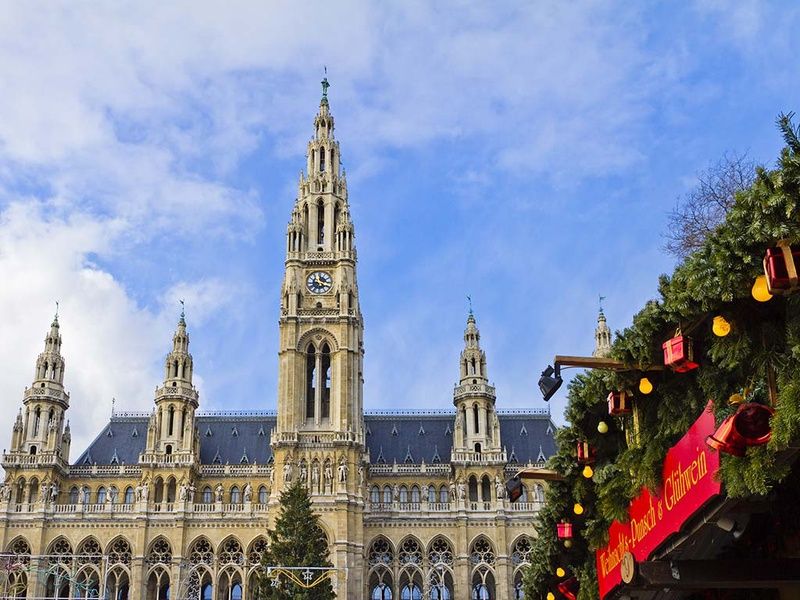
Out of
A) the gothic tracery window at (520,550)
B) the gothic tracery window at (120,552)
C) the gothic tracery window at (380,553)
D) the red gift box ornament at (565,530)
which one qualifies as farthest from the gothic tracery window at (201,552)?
the red gift box ornament at (565,530)

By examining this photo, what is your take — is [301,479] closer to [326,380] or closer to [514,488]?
[326,380]

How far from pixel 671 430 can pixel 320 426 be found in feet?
187

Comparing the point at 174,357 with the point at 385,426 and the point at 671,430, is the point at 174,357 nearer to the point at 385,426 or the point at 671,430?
the point at 385,426

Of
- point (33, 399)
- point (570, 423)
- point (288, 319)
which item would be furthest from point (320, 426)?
point (570, 423)

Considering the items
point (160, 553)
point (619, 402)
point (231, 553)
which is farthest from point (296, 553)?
point (619, 402)

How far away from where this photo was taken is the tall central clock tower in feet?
218

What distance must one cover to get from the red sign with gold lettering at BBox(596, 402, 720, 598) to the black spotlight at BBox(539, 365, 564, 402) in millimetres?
1935

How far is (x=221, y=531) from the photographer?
68.6 m

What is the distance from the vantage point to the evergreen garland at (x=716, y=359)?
31.8 feet

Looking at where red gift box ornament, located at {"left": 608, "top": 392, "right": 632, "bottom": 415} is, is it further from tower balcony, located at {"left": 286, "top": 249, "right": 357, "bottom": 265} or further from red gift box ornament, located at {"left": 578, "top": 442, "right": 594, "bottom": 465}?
tower balcony, located at {"left": 286, "top": 249, "right": 357, "bottom": 265}

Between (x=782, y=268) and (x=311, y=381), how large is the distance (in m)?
63.9

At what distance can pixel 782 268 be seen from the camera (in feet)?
30.6

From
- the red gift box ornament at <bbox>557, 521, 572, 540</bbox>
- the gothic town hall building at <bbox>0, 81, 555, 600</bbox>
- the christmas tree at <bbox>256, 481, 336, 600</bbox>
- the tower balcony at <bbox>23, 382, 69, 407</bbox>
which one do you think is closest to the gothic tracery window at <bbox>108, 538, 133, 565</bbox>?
the gothic town hall building at <bbox>0, 81, 555, 600</bbox>

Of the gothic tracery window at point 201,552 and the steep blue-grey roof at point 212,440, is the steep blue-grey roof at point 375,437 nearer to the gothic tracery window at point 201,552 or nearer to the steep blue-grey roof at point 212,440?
the steep blue-grey roof at point 212,440
